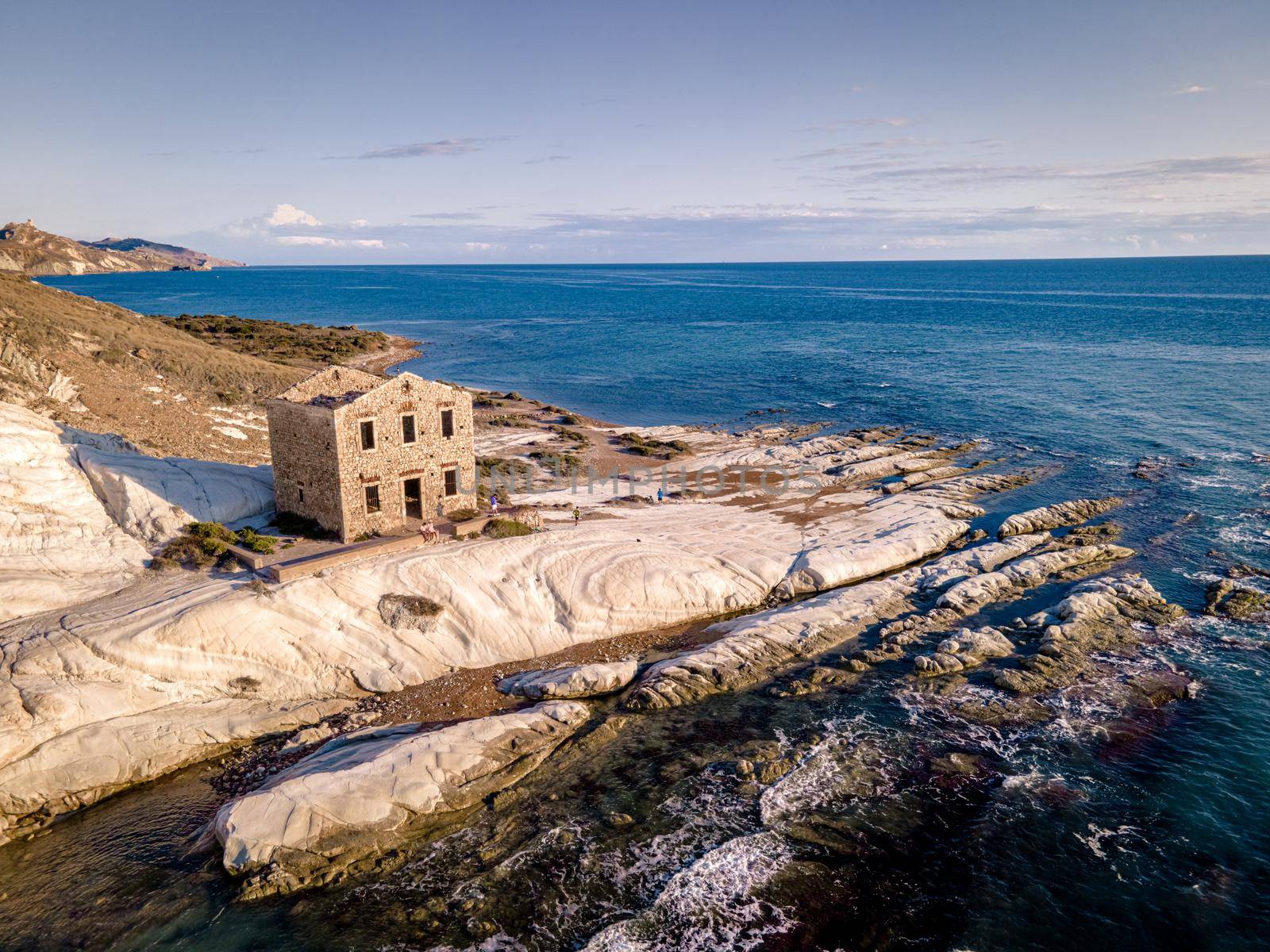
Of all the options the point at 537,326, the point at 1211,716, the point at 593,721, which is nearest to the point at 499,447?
the point at 593,721

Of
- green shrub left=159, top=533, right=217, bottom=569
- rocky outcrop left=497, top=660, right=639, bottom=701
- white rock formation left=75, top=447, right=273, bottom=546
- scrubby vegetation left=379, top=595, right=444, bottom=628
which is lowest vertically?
rocky outcrop left=497, top=660, right=639, bottom=701

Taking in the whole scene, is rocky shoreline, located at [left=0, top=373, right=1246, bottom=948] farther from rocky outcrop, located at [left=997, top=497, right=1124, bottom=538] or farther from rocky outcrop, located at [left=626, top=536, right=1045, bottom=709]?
rocky outcrop, located at [left=997, top=497, right=1124, bottom=538]

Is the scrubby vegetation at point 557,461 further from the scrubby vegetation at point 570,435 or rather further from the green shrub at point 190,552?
the green shrub at point 190,552

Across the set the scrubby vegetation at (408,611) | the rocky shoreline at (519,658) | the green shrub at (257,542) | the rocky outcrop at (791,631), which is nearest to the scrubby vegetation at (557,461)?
the rocky shoreline at (519,658)

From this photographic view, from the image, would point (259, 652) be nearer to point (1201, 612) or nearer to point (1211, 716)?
point (1211, 716)

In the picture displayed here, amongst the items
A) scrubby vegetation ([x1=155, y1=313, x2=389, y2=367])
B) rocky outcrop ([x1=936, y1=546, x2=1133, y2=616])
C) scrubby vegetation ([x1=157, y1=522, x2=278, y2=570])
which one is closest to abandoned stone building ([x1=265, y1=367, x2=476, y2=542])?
scrubby vegetation ([x1=157, y1=522, x2=278, y2=570])

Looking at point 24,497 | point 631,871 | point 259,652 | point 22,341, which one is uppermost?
point 22,341

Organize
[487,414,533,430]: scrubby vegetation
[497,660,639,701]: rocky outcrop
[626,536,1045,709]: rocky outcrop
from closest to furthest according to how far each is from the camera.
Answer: [497,660,639,701]: rocky outcrop < [626,536,1045,709]: rocky outcrop < [487,414,533,430]: scrubby vegetation
